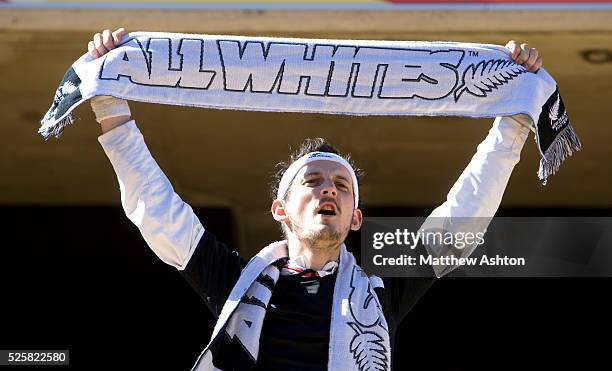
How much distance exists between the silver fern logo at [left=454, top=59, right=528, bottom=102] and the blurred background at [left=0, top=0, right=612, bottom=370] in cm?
172

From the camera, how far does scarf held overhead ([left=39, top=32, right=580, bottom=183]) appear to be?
2986 mm

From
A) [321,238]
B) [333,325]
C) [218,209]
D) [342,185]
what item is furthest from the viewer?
[218,209]

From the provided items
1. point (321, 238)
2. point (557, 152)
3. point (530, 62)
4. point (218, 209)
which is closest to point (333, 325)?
point (321, 238)

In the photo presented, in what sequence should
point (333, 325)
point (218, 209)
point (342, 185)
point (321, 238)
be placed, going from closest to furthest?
point (333, 325)
point (321, 238)
point (342, 185)
point (218, 209)

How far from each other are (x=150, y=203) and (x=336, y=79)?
66 centimetres

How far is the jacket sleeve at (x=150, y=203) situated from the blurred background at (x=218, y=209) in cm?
203

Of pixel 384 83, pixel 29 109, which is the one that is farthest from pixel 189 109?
pixel 384 83

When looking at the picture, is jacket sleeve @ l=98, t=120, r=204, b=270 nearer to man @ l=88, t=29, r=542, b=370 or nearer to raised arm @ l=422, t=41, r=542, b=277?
man @ l=88, t=29, r=542, b=370

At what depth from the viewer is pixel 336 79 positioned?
304cm

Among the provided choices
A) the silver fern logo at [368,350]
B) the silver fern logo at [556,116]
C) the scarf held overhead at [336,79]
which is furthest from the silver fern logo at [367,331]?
the silver fern logo at [556,116]

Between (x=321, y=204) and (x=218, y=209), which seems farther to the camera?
(x=218, y=209)

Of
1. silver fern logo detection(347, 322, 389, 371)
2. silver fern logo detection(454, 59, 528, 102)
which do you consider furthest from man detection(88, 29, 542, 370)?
silver fern logo detection(454, 59, 528, 102)

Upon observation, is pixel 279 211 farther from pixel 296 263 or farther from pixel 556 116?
pixel 556 116

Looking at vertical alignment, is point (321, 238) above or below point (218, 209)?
below
